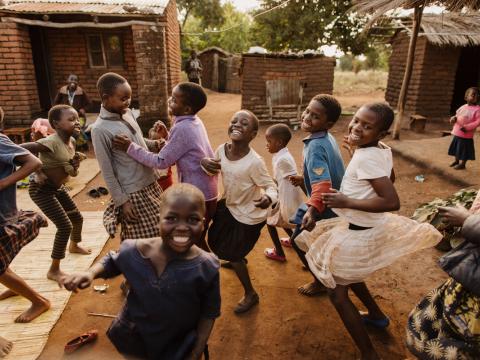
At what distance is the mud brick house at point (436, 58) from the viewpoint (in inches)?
378

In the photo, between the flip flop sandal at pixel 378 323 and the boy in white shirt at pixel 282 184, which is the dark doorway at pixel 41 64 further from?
the flip flop sandal at pixel 378 323

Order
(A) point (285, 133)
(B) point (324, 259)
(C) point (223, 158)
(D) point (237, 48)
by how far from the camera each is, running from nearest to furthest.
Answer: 1. (B) point (324, 259)
2. (C) point (223, 158)
3. (A) point (285, 133)
4. (D) point (237, 48)

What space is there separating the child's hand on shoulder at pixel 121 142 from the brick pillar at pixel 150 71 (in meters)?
5.67

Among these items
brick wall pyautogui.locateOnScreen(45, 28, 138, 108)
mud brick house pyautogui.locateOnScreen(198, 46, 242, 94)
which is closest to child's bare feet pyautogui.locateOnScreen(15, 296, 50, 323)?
brick wall pyautogui.locateOnScreen(45, 28, 138, 108)

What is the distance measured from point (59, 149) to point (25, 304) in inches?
49.5

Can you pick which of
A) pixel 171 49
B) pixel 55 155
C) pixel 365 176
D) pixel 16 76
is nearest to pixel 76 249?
pixel 55 155

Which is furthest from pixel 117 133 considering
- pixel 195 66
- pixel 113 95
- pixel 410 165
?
pixel 195 66

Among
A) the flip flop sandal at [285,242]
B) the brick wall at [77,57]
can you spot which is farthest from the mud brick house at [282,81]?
the flip flop sandal at [285,242]

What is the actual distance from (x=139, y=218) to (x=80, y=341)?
0.91 m

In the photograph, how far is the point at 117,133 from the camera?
7.79 feet

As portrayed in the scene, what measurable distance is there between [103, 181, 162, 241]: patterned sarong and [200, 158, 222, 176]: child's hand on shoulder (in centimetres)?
46

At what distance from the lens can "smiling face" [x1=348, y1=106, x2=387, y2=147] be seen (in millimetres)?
1901

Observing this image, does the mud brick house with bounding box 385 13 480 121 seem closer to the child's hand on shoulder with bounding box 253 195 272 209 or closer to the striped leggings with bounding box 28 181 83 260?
the child's hand on shoulder with bounding box 253 195 272 209

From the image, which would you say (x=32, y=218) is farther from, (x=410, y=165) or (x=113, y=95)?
(x=410, y=165)
